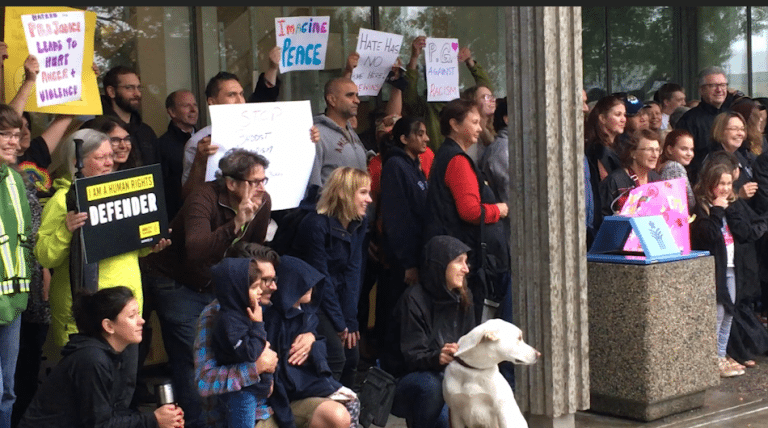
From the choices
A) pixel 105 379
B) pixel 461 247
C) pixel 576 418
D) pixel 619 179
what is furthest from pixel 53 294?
pixel 619 179

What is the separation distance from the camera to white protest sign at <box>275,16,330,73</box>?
25.2ft

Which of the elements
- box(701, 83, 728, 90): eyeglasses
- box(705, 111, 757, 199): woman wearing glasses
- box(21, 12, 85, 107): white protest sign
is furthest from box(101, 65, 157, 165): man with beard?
box(701, 83, 728, 90): eyeglasses

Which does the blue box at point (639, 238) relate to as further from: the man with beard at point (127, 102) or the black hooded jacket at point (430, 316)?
the man with beard at point (127, 102)

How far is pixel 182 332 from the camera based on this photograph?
239 inches

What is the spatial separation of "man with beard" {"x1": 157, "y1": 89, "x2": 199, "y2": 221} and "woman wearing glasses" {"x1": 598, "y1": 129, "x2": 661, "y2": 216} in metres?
2.74

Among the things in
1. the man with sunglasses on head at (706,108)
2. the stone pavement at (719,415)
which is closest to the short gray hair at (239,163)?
the stone pavement at (719,415)

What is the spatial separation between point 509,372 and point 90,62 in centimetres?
324

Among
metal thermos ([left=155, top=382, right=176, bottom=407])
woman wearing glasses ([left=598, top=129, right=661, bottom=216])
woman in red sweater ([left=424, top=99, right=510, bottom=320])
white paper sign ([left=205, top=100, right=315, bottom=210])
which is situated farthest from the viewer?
woman wearing glasses ([left=598, top=129, right=661, bottom=216])

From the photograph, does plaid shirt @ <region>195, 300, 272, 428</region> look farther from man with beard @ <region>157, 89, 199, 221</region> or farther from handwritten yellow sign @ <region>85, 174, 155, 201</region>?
man with beard @ <region>157, 89, 199, 221</region>

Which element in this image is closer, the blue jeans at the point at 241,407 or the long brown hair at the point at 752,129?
the blue jeans at the point at 241,407

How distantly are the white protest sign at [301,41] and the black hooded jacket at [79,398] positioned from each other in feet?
10.7

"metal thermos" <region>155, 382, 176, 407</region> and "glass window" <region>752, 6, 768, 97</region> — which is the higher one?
"glass window" <region>752, 6, 768, 97</region>

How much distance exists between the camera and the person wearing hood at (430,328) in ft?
19.1

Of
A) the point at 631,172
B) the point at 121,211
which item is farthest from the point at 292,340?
the point at 631,172
